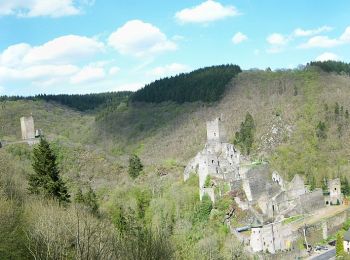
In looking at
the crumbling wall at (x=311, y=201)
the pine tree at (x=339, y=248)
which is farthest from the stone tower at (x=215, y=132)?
the pine tree at (x=339, y=248)

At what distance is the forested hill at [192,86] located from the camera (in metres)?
166

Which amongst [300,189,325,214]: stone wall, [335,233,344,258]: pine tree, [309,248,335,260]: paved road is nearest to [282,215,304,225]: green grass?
[300,189,325,214]: stone wall

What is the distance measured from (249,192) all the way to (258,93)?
334ft

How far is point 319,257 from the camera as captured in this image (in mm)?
52250

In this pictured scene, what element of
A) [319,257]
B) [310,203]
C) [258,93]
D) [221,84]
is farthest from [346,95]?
[319,257]

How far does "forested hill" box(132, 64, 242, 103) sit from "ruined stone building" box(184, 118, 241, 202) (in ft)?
311

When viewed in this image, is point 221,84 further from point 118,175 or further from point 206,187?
point 206,187

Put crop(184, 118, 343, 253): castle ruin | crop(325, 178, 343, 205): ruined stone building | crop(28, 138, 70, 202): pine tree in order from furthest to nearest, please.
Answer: crop(325, 178, 343, 205): ruined stone building
crop(184, 118, 343, 253): castle ruin
crop(28, 138, 70, 202): pine tree

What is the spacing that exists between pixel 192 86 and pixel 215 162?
116 m

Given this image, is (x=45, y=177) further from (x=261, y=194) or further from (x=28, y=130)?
(x=28, y=130)

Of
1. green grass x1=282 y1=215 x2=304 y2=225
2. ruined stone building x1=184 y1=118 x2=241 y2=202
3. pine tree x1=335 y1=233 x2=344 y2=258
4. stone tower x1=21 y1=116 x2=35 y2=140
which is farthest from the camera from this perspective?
stone tower x1=21 y1=116 x2=35 y2=140

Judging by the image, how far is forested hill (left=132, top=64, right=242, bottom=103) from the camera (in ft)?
546

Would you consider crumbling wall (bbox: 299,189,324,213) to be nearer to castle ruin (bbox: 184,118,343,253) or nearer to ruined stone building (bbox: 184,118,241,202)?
castle ruin (bbox: 184,118,343,253)

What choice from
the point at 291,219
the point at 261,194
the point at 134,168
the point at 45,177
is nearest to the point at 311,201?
the point at 291,219
